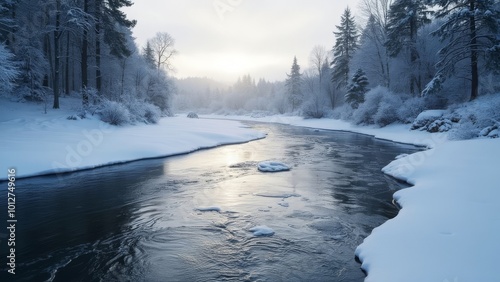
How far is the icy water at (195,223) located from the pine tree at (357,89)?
25.4 m

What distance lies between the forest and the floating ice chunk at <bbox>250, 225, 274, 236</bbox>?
505 inches

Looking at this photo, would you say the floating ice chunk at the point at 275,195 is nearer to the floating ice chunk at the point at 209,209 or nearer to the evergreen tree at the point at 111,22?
the floating ice chunk at the point at 209,209

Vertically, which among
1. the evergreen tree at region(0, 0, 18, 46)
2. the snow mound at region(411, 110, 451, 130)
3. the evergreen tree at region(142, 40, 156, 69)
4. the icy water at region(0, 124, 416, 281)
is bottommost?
the icy water at region(0, 124, 416, 281)

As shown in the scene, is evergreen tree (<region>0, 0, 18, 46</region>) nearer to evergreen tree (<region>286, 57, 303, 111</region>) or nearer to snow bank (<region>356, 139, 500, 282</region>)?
snow bank (<region>356, 139, 500, 282</region>)

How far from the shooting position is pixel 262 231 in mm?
6242

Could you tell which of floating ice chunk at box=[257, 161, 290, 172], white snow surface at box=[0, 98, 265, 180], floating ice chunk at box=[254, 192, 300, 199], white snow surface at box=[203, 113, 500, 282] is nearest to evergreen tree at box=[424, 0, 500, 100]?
white snow surface at box=[203, 113, 500, 282]

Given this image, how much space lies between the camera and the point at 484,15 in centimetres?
1897

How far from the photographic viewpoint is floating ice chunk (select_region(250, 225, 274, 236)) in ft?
20.2

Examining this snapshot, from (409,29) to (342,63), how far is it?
43.0 ft

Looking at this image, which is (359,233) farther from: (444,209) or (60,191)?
(60,191)

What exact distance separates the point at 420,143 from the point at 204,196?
56.8 feet

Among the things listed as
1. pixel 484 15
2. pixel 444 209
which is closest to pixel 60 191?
pixel 444 209

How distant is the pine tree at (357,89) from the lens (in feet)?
117

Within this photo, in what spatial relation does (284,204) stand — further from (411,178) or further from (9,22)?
(9,22)
